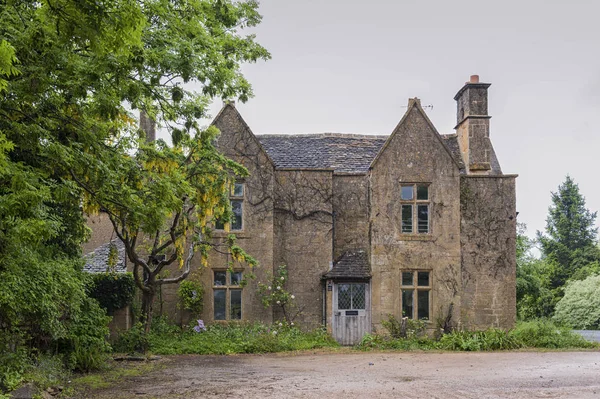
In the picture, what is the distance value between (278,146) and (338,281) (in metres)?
6.15

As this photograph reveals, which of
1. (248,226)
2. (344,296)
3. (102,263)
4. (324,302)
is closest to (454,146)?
(344,296)

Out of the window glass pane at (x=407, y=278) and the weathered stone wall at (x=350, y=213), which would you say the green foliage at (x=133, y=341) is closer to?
the weathered stone wall at (x=350, y=213)

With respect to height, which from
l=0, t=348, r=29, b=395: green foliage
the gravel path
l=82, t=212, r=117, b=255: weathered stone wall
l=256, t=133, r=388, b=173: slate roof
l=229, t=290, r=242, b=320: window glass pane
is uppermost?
l=256, t=133, r=388, b=173: slate roof

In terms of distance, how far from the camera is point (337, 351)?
69.7ft

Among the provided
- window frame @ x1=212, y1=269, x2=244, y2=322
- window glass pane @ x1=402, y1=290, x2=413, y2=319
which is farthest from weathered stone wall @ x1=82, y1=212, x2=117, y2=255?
window glass pane @ x1=402, y1=290, x2=413, y2=319

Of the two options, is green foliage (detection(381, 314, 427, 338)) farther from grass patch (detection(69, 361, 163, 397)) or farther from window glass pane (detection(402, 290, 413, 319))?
grass patch (detection(69, 361, 163, 397))

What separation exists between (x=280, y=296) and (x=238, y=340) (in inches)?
101

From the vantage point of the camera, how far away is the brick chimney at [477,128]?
25.7 m

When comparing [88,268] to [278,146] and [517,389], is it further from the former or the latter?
[517,389]

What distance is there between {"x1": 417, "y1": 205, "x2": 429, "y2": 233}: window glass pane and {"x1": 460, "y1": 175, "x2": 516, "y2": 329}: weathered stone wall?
1.41m

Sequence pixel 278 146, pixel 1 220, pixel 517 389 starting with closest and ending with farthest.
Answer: pixel 1 220 < pixel 517 389 < pixel 278 146

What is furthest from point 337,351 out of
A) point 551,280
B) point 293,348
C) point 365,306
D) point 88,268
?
point 551,280

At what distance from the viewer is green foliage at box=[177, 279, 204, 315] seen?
2286cm

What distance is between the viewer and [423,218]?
2436 cm
